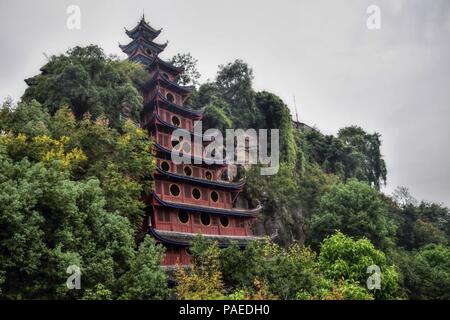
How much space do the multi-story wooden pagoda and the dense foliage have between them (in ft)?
4.65

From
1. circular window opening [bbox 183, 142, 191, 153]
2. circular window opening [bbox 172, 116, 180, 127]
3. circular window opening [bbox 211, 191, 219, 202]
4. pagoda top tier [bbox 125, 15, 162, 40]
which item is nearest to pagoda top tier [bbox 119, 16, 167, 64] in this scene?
pagoda top tier [bbox 125, 15, 162, 40]

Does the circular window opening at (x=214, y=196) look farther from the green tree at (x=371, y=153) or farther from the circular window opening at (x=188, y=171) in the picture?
the green tree at (x=371, y=153)

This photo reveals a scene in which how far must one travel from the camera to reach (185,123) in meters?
32.6

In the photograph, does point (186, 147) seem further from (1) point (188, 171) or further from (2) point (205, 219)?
(2) point (205, 219)

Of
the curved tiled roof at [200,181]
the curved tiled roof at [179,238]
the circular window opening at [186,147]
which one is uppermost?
the circular window opening at [186,147]

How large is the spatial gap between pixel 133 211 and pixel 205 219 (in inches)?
312

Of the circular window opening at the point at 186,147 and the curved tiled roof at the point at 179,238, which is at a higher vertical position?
the circular window opening at the point at 186,147

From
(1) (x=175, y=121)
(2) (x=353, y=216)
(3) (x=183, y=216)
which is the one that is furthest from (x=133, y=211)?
(2) (x=353, y=216)

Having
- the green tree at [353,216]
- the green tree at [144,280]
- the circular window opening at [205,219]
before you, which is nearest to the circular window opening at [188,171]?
the circular window opening at [205,219]

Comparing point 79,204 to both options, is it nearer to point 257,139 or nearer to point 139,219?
point 139,219

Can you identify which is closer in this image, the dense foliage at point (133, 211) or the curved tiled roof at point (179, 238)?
the dense foliage at point (133, 211)

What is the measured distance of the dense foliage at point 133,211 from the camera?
45.7ft

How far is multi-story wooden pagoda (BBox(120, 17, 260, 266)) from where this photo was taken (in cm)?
2441

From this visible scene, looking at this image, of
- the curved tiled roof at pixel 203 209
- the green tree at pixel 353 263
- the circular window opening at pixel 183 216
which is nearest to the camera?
the green tree at pixel 353 263
